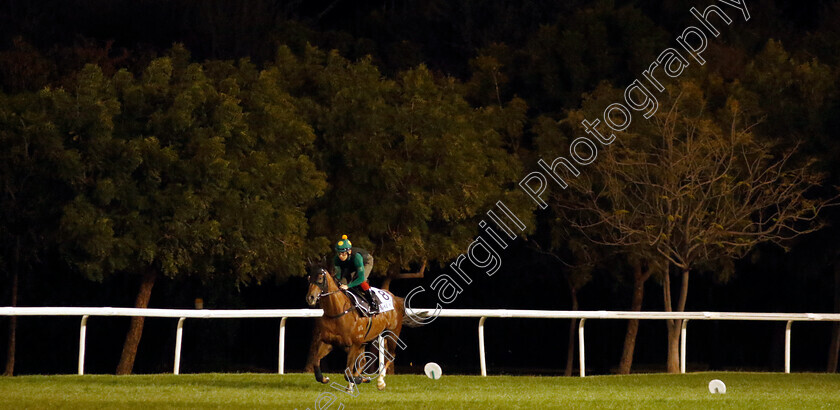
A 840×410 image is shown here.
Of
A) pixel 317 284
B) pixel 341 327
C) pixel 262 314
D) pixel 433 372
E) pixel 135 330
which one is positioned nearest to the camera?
pixel 317 284

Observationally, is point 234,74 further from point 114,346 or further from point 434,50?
point 434,50

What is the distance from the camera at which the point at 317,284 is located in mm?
15766

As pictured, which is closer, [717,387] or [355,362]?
[355,362]

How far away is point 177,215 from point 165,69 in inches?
142

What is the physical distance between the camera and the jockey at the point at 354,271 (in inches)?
653

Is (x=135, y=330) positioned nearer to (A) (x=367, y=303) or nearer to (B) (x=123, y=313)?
(B) (x=123, y=313)

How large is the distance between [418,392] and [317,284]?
1923 millimetres

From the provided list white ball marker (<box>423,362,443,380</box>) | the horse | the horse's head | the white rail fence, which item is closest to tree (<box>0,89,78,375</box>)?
the white rail fence

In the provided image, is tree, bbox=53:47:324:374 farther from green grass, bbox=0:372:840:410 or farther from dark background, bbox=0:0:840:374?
green grass, bbox=0:372:840:410

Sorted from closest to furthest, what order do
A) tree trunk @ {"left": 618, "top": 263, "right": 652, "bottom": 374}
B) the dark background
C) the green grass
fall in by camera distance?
the green grass
tree trunk @ {"left": 618, "top": 263, "right": 652, "bottom": 374}
the dark background

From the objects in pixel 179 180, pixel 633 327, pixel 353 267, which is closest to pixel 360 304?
pixel 353 267

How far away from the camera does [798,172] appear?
31.5 metres

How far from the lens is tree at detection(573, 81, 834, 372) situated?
30.0m

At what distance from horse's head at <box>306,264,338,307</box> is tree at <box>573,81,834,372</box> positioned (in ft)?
47.9
